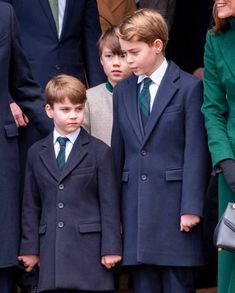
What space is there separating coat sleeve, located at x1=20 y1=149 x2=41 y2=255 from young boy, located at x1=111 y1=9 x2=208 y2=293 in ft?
1.54

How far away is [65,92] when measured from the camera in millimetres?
5934

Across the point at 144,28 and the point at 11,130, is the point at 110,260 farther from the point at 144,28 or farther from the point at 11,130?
the point at 144,28

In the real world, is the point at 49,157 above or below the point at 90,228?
above

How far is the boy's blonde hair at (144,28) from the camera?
580 centimetres

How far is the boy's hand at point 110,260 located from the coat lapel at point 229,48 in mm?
1104

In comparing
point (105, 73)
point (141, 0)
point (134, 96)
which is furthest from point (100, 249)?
point (141, 0)

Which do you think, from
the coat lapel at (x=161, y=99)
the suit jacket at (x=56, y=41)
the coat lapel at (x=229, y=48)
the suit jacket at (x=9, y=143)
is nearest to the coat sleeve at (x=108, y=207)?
the coat lapel at (x=161, y=99)

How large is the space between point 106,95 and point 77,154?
1.88 feet

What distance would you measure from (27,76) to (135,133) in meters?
0.78

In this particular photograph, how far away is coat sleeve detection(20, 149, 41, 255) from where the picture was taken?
5.96 meters

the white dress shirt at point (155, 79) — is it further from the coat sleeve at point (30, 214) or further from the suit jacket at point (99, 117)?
the coat sleeve at point (30, 214)

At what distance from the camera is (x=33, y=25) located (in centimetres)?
675

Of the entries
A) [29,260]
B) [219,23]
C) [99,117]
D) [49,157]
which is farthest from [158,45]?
[29,260]

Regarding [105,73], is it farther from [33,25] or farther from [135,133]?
[135,133]
